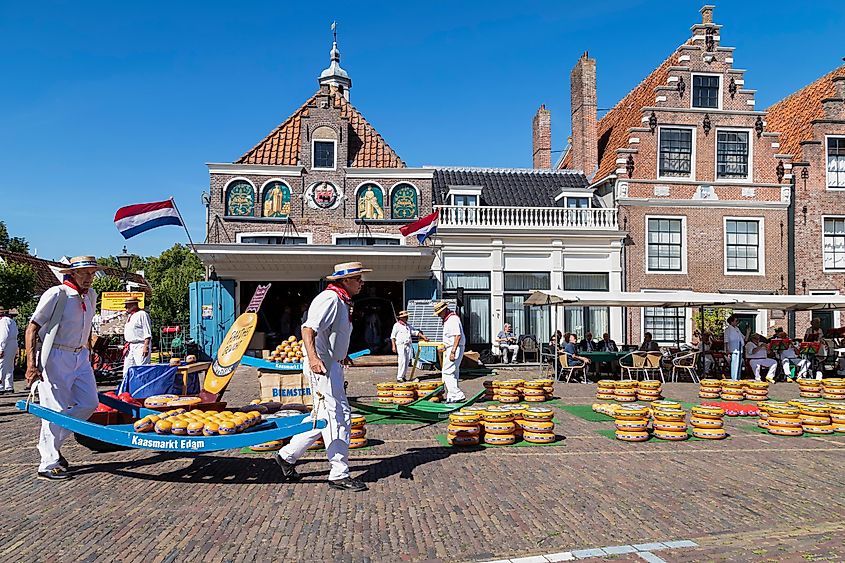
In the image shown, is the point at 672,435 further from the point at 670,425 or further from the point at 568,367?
the point at 568,367

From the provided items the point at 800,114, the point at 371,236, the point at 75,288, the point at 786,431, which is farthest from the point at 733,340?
the point at 75,288

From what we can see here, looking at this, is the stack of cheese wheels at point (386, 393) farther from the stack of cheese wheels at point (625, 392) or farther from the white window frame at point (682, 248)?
the white window frame at point (682, 248)

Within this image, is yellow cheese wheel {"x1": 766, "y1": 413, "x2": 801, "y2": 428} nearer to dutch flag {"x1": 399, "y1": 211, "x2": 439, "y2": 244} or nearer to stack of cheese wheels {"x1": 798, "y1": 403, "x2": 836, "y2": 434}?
stack of cheese wheels {"x1": 798, "y1": 403, "x2": 836, "y2": 434}

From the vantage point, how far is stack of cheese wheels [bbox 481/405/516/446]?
8.69m

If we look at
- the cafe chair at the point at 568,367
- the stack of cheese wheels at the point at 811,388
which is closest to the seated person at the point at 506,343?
the cafe chair at the point at 568,367

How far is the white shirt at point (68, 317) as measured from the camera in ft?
22.3

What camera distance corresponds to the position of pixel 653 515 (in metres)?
5.68

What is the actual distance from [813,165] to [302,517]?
26.4 m

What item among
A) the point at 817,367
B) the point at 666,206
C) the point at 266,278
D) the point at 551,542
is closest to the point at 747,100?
the point at 666,206

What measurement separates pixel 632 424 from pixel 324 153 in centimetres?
1834

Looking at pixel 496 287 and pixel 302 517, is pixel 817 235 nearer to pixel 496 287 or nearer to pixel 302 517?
pixel 496 287

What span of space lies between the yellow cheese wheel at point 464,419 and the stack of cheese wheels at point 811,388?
9.26 metres

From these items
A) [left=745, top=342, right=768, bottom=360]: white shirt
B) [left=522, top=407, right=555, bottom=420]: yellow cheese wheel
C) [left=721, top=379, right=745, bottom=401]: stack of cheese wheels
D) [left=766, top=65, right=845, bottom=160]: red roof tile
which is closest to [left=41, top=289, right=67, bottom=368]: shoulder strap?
[left=522, top=407, right=555, bottom=420]: yellow cheese wheel

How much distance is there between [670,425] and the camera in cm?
917
